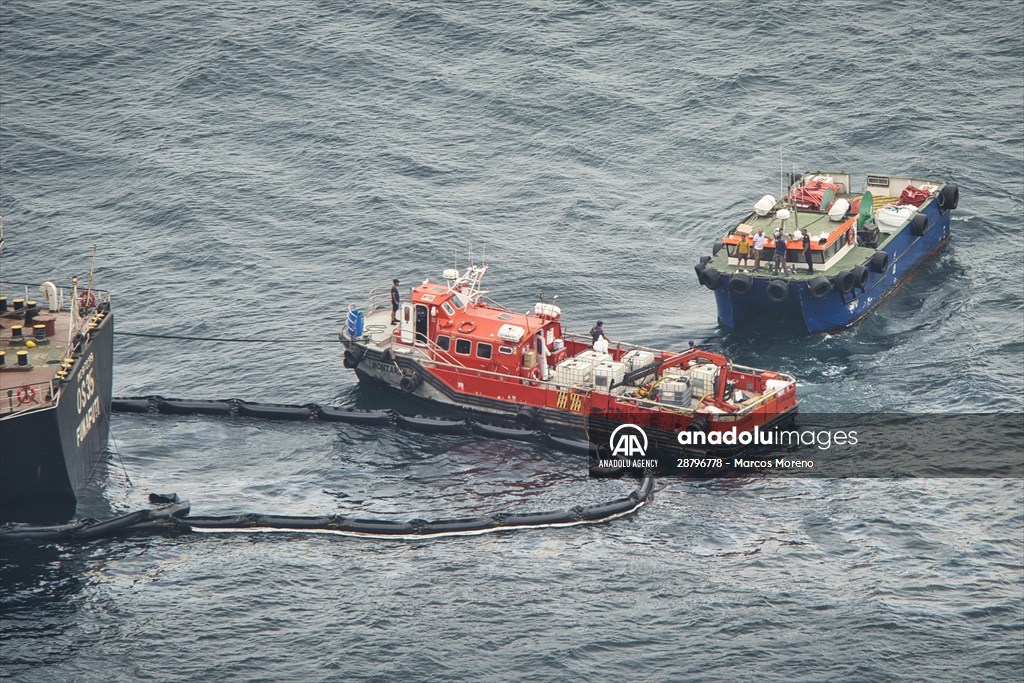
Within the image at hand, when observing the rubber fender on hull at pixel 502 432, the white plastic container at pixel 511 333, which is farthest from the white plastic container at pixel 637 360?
the rubber fender on hull at pixel 502 432

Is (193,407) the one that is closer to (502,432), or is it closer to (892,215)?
(502,432)

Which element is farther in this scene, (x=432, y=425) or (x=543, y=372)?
(x=543, y=372)

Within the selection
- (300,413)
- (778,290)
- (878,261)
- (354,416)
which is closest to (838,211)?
(878,261)

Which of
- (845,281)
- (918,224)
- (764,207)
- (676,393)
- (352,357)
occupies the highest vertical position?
(764,207)

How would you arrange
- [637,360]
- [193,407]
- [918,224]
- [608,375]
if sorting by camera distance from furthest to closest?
[918,224] < [193,407] < [637,360] < [608,375]

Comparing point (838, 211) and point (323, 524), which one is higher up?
point (838, 211)

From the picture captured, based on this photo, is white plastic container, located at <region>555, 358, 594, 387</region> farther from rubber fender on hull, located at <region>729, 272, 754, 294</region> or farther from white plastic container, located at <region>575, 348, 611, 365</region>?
rubber fender on hull, located at <region>729, 272, 754, 294</region>

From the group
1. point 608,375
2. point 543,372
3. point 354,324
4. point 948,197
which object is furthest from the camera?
point 948,197
